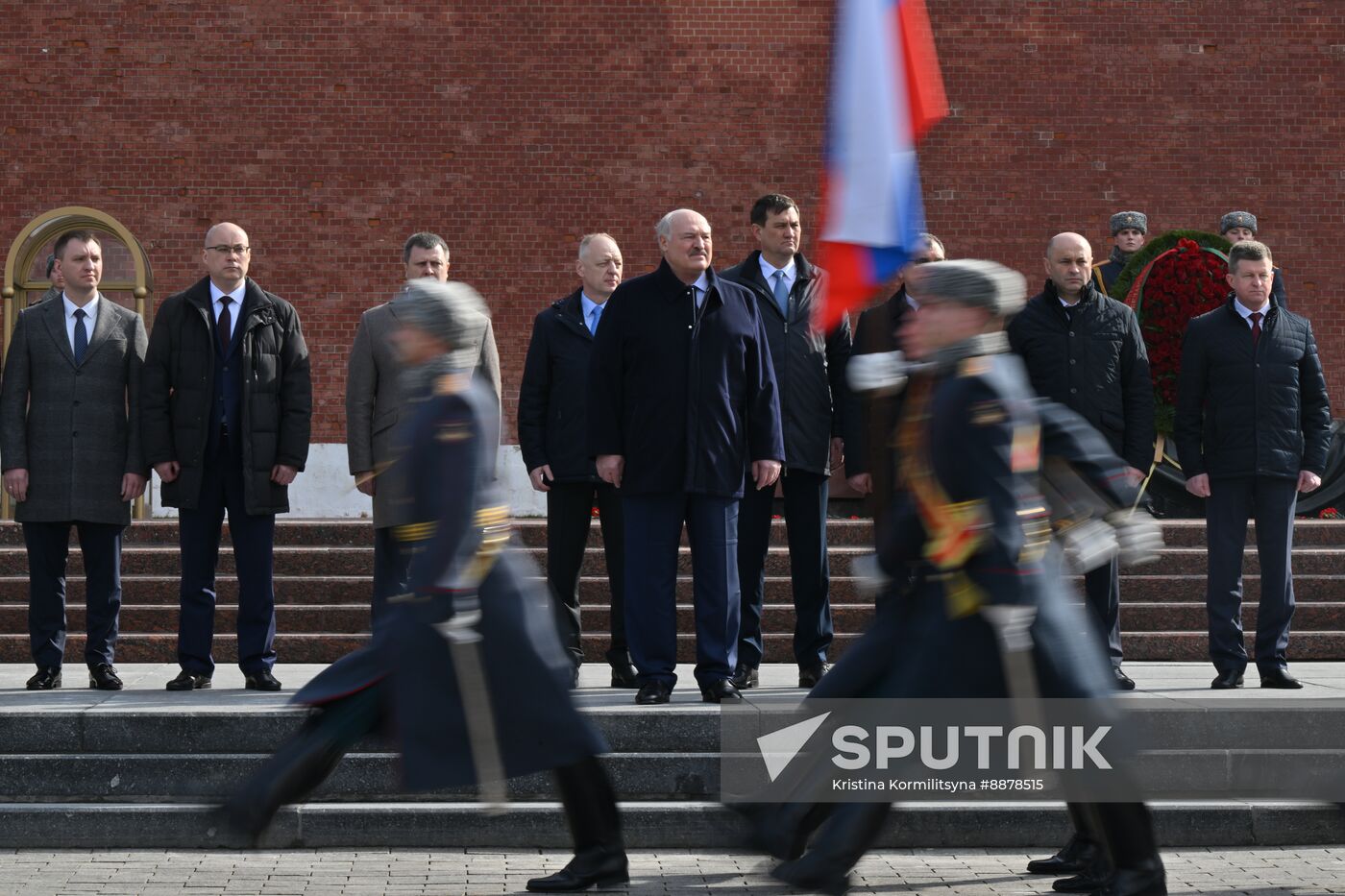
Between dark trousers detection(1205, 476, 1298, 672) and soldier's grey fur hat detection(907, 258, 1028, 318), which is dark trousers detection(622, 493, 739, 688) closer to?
dark trousers detection(1205, 476, 1298, 672)

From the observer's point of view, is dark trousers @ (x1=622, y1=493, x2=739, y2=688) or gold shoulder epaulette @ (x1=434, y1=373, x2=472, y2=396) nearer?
gold shoulder epaulette @ (x1=434, y1=373, x2=472, y2=396)

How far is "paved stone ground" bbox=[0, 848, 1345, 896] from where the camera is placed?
552 cm

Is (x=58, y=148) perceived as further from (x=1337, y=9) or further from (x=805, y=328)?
(x=1337, y=9)

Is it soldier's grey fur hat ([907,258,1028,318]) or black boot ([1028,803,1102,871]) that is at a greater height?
soldier's grey fur hat ([907,258,1028,318])

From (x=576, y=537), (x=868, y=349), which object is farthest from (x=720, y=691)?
(x=868, y=349)

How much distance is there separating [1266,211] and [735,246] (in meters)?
5.02

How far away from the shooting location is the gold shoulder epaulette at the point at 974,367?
456 cm

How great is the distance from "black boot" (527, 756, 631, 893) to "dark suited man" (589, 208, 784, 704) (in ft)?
6.82

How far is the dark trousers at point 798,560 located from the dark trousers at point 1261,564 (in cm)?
192

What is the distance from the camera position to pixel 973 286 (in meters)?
4.61

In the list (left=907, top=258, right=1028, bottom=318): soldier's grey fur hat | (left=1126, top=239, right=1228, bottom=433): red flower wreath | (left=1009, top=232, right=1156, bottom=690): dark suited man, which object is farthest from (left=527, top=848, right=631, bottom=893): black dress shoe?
(left=1126, top=239, right=1228, bottom=433): red flower wreath

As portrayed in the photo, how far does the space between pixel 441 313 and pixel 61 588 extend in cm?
398

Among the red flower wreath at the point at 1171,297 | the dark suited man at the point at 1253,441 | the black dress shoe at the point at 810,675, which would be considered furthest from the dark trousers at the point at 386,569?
the red flower wreath at the point at 1171,297

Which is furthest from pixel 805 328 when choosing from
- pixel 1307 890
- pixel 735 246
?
pixel 735 246
